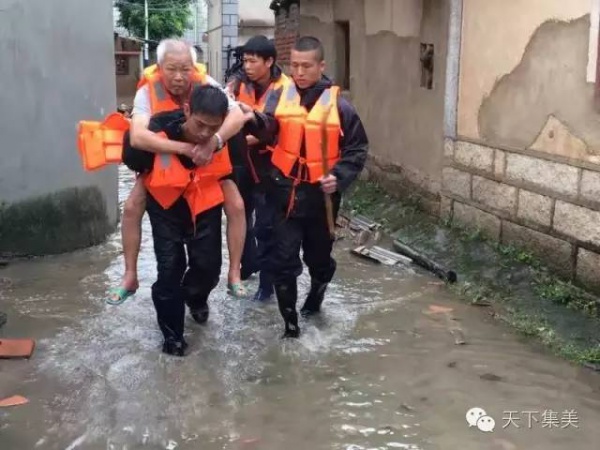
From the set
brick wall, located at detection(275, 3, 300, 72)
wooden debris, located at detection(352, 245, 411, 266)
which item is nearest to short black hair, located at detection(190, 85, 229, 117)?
wooden debris, located at detection(352, 245, 411, 266)

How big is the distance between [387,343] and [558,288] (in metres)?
1.27

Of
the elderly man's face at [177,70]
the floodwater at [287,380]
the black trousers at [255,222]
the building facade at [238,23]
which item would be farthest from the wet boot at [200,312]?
the building facade at [238,23]

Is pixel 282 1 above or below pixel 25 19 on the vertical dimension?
above

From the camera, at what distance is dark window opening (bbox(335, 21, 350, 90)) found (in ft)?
31.7

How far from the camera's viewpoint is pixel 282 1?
11859mm

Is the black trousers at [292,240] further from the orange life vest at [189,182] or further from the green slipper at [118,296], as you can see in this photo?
the green slipper at [118,296]

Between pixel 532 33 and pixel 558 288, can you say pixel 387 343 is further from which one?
pixel 532 33

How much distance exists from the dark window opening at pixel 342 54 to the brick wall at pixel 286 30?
1567 mm

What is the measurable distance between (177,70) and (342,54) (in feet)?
19.9

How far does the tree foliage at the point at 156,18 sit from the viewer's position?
3600 cm

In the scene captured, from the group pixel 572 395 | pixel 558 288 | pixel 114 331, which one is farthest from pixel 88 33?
pixel 572 395

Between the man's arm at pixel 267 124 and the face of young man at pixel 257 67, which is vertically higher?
the face of young man at pixel 257 67

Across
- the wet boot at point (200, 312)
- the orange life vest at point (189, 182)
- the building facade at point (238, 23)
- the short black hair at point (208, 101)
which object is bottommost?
the wet boot at point (200, 312)

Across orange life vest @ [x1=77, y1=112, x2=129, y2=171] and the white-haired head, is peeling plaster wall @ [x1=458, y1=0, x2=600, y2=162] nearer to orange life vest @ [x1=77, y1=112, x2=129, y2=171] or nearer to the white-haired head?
the white-haired head
